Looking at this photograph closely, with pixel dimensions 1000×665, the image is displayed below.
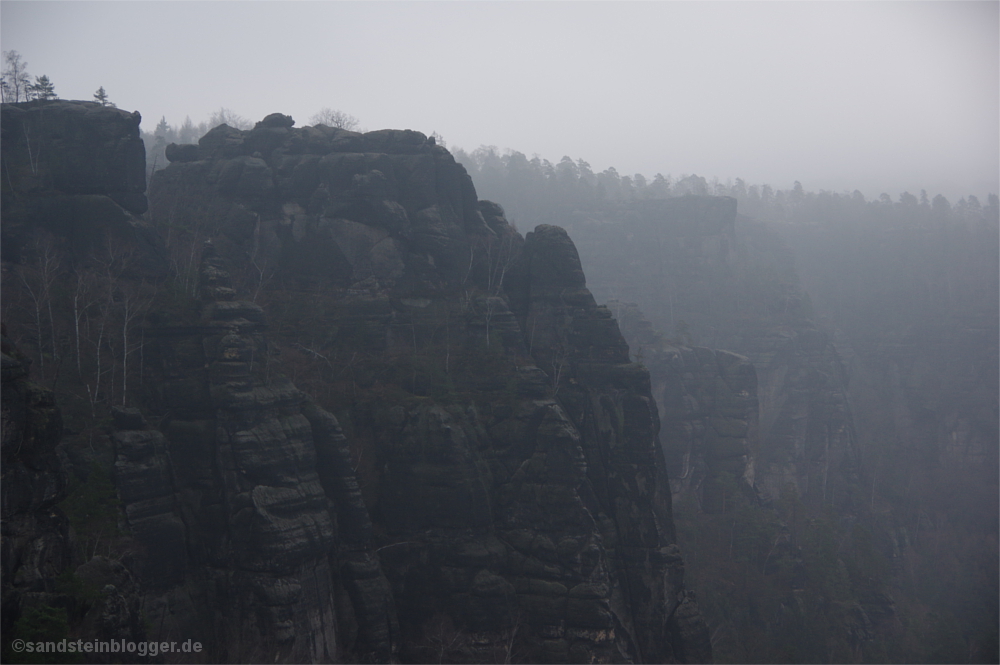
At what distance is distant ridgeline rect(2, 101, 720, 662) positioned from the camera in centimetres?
3164

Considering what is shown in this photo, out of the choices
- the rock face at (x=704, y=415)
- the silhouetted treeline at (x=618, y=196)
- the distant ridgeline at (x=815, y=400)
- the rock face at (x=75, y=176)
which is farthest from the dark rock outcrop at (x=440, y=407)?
the silhouetted treeline at (x=618, y=196)

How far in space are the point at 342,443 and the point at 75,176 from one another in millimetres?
20170

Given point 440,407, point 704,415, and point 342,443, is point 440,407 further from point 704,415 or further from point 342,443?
point 704,415

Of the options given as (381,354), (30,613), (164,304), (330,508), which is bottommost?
(330,508)

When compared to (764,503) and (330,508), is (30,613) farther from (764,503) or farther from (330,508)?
(764,503)

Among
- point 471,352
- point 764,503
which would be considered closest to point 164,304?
point 471,352

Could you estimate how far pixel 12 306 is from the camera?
34.1 metres

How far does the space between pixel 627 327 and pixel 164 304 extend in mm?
50410

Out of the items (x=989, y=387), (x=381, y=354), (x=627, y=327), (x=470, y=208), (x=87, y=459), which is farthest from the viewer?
(x=989, y=387)

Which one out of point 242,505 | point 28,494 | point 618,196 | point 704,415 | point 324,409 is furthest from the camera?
point 618,196

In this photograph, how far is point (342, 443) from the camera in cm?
3569

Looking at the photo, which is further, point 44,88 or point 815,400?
point 815,400

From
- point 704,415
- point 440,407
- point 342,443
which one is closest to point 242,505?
point 342,443

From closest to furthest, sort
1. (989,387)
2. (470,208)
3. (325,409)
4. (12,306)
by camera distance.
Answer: (12,306)
(325,409)
(470,208)
(989,387)
